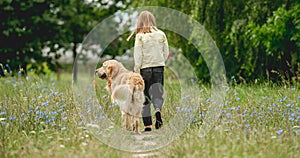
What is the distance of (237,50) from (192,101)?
A: 489cm

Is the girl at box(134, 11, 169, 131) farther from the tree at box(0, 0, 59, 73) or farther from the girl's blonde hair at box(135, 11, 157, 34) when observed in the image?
the tree at box(0, 0, 59, 73)

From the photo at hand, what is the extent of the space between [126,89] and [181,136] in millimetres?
937

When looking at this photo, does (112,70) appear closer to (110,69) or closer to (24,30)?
(110,69)

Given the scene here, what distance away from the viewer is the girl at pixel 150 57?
649 centimetres

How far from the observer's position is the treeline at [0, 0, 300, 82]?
1099cm

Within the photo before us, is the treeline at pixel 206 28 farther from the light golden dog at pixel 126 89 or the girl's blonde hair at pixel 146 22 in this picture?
the light golden dog at pixel 126 89

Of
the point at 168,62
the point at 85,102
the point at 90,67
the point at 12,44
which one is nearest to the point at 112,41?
the point at 90,67

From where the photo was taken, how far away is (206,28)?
12.6 metres

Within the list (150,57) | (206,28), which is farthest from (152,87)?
(206,28)

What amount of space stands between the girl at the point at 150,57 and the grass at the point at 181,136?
0.45 m

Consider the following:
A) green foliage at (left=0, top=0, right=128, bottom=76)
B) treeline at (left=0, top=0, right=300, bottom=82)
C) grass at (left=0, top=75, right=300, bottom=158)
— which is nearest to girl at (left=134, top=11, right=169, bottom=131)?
grass at (left=0, top=75, right=300, bottom=158)

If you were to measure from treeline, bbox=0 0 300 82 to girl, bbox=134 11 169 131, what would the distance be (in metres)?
2.90

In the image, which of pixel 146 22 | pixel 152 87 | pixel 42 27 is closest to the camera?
pixel 146 22

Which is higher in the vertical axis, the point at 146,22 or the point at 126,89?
the point at 146,22
